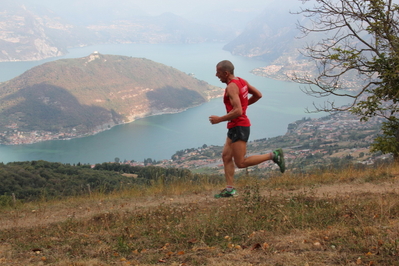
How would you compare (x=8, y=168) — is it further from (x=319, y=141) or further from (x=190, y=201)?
(x=319, y=141)

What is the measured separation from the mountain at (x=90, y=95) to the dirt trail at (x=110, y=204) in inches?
2817

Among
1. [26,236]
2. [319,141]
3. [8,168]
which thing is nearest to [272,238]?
[26,236]

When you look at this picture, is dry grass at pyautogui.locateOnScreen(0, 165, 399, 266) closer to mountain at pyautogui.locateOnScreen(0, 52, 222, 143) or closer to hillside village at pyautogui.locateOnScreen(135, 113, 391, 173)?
hillside village at pyautogui.locateOnScreen(135, 113, 391, 173)

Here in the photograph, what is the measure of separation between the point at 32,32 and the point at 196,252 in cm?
20404

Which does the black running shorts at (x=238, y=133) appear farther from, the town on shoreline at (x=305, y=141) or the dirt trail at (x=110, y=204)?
the town on shoreline at (x=305, y=141)

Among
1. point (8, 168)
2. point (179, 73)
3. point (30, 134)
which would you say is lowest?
point (8, 168)

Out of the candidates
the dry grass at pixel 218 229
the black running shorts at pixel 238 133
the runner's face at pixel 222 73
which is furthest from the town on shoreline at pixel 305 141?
the runner's face at pixel 222 73

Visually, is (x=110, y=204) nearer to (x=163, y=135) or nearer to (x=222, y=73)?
(x=222, y=73)

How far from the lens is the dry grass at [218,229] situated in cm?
225

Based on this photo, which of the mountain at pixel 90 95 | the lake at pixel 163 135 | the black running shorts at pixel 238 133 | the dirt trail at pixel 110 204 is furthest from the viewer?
the mountain at pixel 90 95

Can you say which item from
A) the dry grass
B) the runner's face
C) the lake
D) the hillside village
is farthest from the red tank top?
the lake

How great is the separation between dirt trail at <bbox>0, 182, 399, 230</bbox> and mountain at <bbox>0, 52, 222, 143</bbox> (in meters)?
71.5

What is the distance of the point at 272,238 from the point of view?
8.50 ft

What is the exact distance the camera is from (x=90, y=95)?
295 ft
